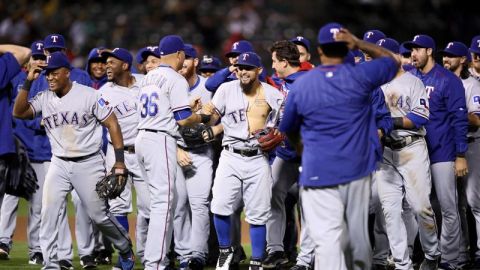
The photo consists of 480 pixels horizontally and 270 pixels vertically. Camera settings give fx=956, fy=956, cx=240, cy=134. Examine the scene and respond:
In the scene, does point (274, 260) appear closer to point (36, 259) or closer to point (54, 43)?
point (36, 259)

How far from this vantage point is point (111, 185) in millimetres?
8586

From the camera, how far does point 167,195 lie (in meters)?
8.68

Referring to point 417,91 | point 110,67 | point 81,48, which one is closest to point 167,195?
point 110,67

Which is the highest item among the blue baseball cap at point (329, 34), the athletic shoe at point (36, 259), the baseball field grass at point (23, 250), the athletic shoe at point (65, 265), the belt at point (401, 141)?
the blue baseball cap at point (329, 34)

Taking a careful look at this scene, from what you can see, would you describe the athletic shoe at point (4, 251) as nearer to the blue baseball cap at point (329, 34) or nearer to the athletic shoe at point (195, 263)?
the athletic shoe at point (195, 263)

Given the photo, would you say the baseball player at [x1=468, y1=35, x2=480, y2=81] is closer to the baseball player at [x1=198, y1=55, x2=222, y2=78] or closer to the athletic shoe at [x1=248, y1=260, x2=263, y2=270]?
the baseball player at [x1=198, y1=55, x2=222, y2=78]

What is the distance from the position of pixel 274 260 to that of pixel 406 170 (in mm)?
1595

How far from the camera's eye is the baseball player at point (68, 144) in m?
8.74

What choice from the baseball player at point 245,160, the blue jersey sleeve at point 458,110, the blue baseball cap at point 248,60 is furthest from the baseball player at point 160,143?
the blue jersey sleeve at point 458,110

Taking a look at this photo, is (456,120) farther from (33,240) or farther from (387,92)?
(33,240)

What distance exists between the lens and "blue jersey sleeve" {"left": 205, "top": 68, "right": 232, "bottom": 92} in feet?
32.3

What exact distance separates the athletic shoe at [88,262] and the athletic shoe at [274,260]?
1815mm

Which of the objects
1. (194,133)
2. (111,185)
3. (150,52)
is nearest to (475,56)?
(194,133)

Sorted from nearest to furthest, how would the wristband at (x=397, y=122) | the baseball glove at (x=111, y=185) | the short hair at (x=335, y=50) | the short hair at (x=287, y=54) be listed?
the short hair at (x=335, y=50)
the baseball glove at (x=111, y=185)
the wristband at (x=397, y=122)
the short hair at (x=287, y=54)
